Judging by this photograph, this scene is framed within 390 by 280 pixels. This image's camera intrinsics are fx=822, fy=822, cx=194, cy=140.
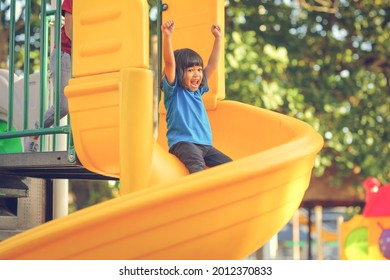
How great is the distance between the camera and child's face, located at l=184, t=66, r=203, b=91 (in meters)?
3.81

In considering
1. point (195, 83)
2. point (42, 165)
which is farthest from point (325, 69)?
point (42, 165)

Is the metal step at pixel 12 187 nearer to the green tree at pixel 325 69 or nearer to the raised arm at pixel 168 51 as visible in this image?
the raised arm at pixel 168 51

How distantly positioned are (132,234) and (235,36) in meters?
5.40

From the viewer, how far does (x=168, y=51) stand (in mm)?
3633

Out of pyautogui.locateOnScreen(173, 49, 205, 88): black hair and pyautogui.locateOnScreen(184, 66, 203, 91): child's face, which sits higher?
pyautogui.locateOnScreen(173, 49, 205, 88): black hair

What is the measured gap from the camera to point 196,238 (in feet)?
10.1

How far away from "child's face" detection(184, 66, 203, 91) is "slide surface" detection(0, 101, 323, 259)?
0.70 meters

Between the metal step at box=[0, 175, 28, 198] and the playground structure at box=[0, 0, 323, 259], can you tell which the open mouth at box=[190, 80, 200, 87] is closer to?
the playground structure at box=[0, 0, 323, 259]

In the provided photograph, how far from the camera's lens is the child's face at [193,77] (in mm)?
3809

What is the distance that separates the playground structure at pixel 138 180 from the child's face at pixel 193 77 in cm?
41

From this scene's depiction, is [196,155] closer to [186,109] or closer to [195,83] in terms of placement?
[186,109]

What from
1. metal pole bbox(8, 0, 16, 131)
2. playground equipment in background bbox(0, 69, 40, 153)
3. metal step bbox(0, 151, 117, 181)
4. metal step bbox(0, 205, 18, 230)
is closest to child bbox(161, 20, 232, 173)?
metal step bbox(0, 151, 117, 181)

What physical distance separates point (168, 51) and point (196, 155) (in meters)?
0.48
